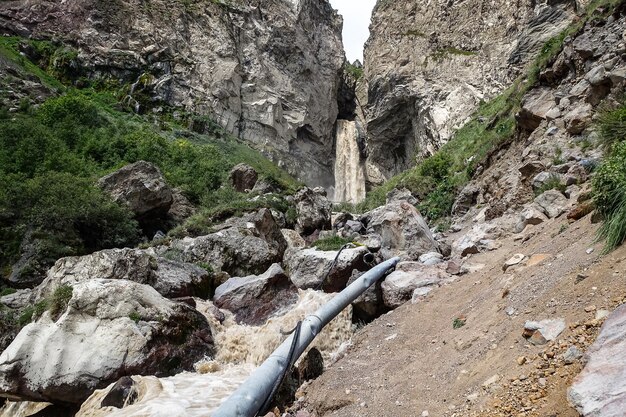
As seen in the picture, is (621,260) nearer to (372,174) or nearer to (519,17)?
(519,17)

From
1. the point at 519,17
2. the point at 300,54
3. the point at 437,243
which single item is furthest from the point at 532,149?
the point at 300,54

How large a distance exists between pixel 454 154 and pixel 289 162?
2423 centimetres

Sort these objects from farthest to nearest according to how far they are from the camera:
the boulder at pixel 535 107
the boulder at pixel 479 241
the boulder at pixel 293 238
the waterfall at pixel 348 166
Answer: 1. the waterfall at pixel 348 166
2. the boulder at pixel 293 238
3. the boulder at pixel 535 107
4. the boulder at pixel 479 241

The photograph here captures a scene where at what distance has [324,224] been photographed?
22594 mm

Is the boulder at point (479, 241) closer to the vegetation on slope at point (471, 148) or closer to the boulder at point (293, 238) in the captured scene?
the vegetation on slope at point (471, 148)

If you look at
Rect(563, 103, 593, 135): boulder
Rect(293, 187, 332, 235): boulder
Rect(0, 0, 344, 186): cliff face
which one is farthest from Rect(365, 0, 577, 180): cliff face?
Rect(563, 103, 593, 135): boulder

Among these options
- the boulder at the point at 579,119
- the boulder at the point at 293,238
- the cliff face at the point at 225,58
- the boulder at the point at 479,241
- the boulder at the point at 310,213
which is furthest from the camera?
the cliff face at the point at 225,58

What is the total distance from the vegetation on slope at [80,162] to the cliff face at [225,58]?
2906 millimetres

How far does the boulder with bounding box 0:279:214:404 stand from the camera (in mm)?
7094

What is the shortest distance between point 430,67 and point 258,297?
36252mm

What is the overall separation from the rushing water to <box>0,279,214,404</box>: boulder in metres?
0.43

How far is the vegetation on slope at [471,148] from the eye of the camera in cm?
1437

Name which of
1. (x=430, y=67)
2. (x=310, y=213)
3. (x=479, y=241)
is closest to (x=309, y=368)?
(x=479, y=241)

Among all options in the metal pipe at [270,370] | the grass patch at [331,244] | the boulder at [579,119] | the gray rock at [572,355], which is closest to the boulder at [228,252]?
the grass patch at [331,244]
